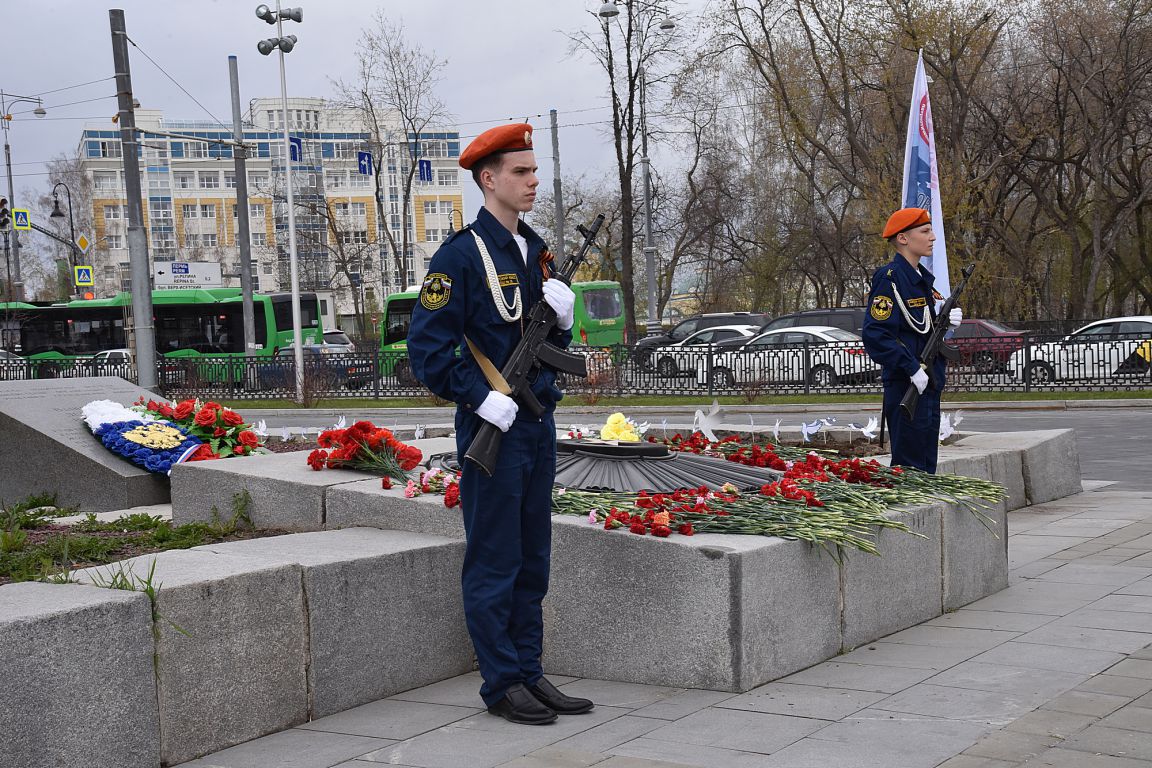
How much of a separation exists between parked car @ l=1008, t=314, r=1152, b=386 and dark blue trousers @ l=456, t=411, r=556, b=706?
67.4 feet

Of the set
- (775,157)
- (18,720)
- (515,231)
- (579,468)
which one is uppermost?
(775,157)

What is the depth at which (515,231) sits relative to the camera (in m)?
4.89

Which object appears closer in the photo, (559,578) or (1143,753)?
(1143,753)

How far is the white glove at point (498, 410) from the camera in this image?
14.6 ft

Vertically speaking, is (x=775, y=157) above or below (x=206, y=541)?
above

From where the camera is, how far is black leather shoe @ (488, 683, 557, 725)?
179 inches

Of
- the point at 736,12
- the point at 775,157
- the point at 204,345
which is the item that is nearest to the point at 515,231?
the point at 736,12

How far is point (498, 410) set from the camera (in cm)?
445

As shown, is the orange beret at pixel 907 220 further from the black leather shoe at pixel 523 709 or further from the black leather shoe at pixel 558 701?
the black leather shoe at pixel 523 709

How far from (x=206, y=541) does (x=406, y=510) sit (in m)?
0.98

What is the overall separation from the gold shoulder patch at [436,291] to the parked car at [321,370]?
961 inches

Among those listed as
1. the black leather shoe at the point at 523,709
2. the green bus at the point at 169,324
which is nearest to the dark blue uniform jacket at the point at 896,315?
the black leather shoe at the point at 523,709

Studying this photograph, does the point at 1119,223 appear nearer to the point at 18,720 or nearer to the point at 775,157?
the point at 775,157

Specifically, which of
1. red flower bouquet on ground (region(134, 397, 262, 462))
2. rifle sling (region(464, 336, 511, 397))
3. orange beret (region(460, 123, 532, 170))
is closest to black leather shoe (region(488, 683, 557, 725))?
rifle sling (region(464, 336, 511, 397))
